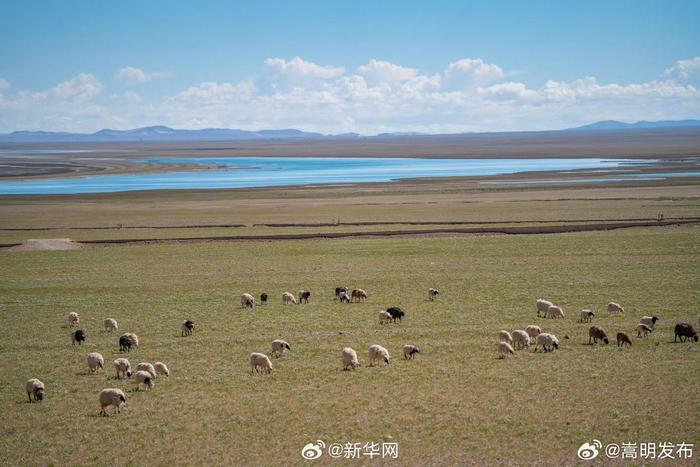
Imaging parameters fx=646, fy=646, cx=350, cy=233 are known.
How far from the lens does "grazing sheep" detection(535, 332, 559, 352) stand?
787 inches

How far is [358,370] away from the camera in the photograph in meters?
18.8

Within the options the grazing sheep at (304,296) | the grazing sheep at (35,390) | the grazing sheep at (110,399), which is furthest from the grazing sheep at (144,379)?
the grazing sheep at (304,296)

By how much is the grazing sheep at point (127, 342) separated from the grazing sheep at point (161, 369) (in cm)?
291

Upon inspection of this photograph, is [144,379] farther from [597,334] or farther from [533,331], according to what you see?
[597,334]

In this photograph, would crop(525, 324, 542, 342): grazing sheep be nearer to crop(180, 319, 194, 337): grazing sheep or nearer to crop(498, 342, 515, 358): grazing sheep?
crop(498, 342, 515, 358): grazing sheep

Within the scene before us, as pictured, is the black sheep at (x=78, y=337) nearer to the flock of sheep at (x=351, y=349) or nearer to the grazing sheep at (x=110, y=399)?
the flock of sheep at (x=351, y=349)

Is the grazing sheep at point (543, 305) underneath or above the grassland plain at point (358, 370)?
above

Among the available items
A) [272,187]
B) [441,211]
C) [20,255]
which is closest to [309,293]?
[20,255]

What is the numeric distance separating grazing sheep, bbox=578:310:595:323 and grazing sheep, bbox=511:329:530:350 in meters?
3.80

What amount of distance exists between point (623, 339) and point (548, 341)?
2401 millimetres

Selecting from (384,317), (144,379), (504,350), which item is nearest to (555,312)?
(504,350)

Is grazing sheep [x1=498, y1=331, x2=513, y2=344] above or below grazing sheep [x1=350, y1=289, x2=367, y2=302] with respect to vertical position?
above

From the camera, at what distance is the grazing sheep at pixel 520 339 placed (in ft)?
66.9

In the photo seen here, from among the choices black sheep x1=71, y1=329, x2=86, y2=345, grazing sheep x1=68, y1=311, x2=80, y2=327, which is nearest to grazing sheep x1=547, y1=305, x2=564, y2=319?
black sheep x1=71, y1=329, x2=86, y2=345
